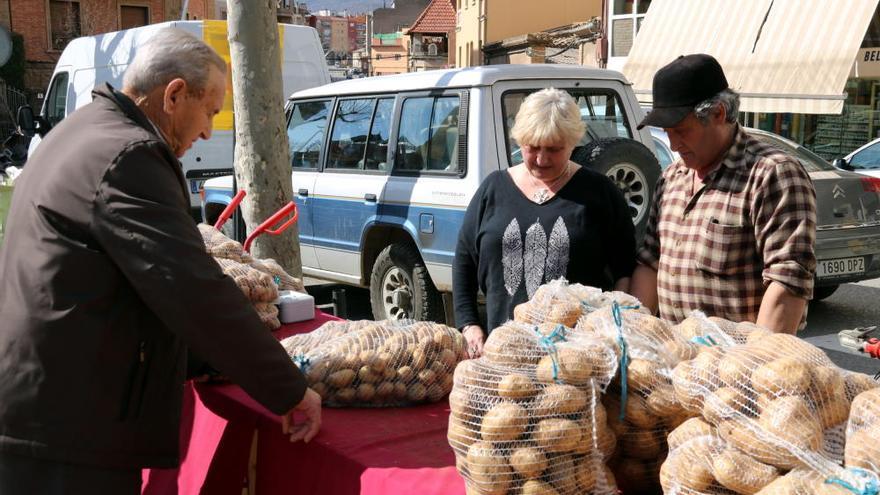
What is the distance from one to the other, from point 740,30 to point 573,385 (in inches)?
653

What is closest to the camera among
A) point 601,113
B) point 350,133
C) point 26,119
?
point 601,113

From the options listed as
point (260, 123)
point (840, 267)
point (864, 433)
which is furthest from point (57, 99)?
point (864, 433)

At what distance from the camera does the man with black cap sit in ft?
8.84

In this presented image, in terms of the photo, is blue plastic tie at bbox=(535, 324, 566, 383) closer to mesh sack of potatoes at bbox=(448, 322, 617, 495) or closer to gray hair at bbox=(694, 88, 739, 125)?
mesh sack of potatoes at bbox=(448, 322, 617, 495)

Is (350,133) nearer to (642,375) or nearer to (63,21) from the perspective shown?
(642,375)

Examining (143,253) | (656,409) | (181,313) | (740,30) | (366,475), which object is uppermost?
(740,30)

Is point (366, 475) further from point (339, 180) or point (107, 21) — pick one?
point (107, 21)

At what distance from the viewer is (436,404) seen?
109 inches

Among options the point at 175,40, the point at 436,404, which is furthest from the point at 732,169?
the point at 175,40

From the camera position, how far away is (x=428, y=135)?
6578mm

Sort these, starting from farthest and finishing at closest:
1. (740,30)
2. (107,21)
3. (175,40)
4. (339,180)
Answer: (107,21)
(740,30)
(339,180)
(175,40)

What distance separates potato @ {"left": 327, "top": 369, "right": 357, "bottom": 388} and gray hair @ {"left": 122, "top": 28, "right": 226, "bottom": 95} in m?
0.98

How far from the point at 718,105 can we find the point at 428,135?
394 centimetres

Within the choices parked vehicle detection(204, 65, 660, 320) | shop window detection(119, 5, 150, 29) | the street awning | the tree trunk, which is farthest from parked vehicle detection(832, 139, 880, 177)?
shop window detection(119, 5, 150, 29)
